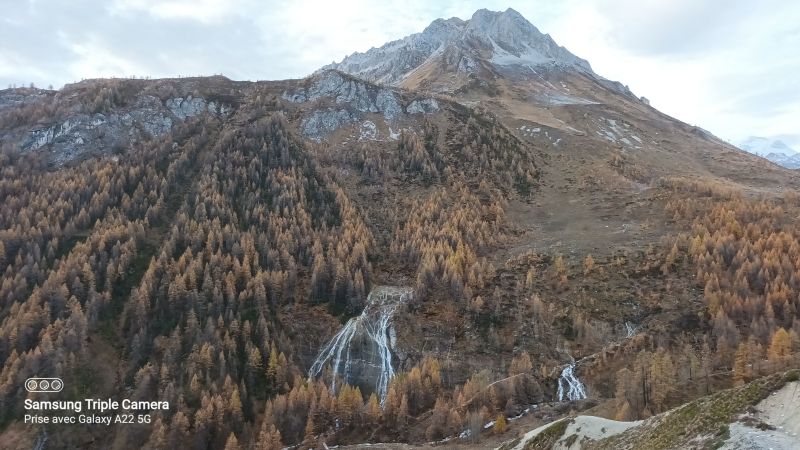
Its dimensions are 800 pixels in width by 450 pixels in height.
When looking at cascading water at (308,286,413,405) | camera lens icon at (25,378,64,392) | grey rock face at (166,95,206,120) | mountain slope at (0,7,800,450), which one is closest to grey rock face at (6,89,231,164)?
grey rock face at (166,95,206,120)

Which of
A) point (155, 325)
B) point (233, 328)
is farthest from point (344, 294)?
point (155, 325)

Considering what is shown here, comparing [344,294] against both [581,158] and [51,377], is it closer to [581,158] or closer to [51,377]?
[51,377]

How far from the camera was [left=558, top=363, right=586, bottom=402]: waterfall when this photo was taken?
85438 millimetres

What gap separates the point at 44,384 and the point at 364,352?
198 ft

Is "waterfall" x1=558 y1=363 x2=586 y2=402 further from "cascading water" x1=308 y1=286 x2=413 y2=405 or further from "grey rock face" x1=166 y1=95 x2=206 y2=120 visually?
"grey rock face" x1=166 y1=95 x2=206 y2=120

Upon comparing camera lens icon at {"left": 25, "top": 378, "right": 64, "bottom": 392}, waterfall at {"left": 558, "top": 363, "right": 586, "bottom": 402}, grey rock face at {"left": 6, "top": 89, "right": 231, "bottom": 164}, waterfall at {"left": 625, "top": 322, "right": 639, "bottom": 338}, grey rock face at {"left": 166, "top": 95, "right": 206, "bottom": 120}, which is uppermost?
grey rock face at {"left": 166, "top": 95, "right": 206, "bottom": 120}

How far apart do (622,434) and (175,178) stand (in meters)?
149

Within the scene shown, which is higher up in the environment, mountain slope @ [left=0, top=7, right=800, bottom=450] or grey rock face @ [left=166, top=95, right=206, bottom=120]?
grey rock face @ [left=166, top=95, right=206, bottom=120]

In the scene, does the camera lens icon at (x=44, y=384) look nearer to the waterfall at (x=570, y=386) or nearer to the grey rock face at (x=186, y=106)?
the waterfall at (x=570, y=386)

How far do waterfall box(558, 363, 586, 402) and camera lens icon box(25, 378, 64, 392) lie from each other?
3615 inches

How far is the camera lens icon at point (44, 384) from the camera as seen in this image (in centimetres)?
9094

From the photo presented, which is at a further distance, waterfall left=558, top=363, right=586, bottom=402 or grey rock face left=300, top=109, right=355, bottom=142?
grey rock face left=300, top=109, right=355, bottom=142

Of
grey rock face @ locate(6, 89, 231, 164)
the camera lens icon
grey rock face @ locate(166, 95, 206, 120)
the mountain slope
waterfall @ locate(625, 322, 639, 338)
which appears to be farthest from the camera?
grey rock face @ locate(166, 95, 206, 120)

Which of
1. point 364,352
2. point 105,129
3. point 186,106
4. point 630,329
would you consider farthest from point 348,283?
point 105,129
